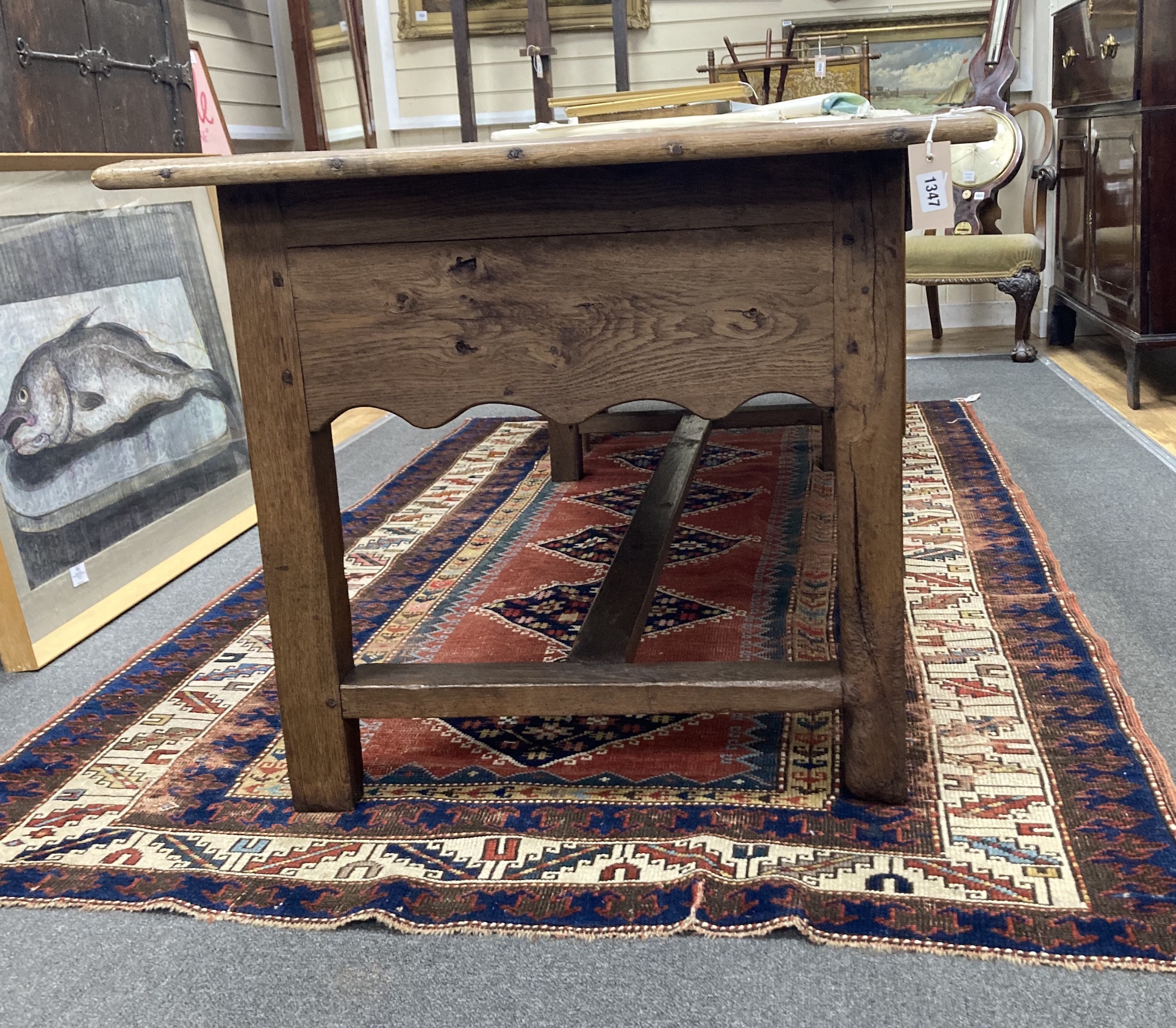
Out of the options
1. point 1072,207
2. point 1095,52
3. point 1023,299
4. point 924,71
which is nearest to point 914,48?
point 924,71

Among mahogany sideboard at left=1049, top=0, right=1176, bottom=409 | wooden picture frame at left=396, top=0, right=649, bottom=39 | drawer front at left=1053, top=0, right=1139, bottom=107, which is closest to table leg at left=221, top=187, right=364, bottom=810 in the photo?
mahogany sideboard at left=1049, top=0, right=1176, bottom=409

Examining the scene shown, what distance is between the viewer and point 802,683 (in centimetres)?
155

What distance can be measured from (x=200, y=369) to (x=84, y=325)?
1.65 ft

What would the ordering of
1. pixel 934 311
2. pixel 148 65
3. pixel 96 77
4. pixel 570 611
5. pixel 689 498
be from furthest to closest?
pixel 934 311 → pixel 148 65 → pixel 96 77 → pixel 689 498 → pixel 570 611

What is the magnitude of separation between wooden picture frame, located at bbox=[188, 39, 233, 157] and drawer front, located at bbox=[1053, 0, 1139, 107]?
3363 millimetres

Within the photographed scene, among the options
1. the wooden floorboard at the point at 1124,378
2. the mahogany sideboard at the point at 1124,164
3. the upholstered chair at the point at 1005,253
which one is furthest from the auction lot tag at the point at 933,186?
the upholstered chair at the point at 1005,253

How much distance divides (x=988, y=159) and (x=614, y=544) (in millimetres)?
3371

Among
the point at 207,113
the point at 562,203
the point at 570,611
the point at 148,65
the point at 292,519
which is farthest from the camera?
the point at 207,113

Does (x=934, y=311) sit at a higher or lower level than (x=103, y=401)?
lower

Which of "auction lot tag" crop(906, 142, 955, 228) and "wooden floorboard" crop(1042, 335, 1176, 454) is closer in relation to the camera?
"auction lot tag" crop(906, 142, 955, 228)

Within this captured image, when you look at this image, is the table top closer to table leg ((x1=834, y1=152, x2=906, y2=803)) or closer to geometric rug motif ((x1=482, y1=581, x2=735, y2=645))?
table leg ((x1=834, y1=152, x2=906, y2=803))

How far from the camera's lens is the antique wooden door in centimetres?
298

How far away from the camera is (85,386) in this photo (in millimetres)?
2664

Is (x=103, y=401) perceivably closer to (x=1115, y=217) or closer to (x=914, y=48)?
(x=1115, y=217)
